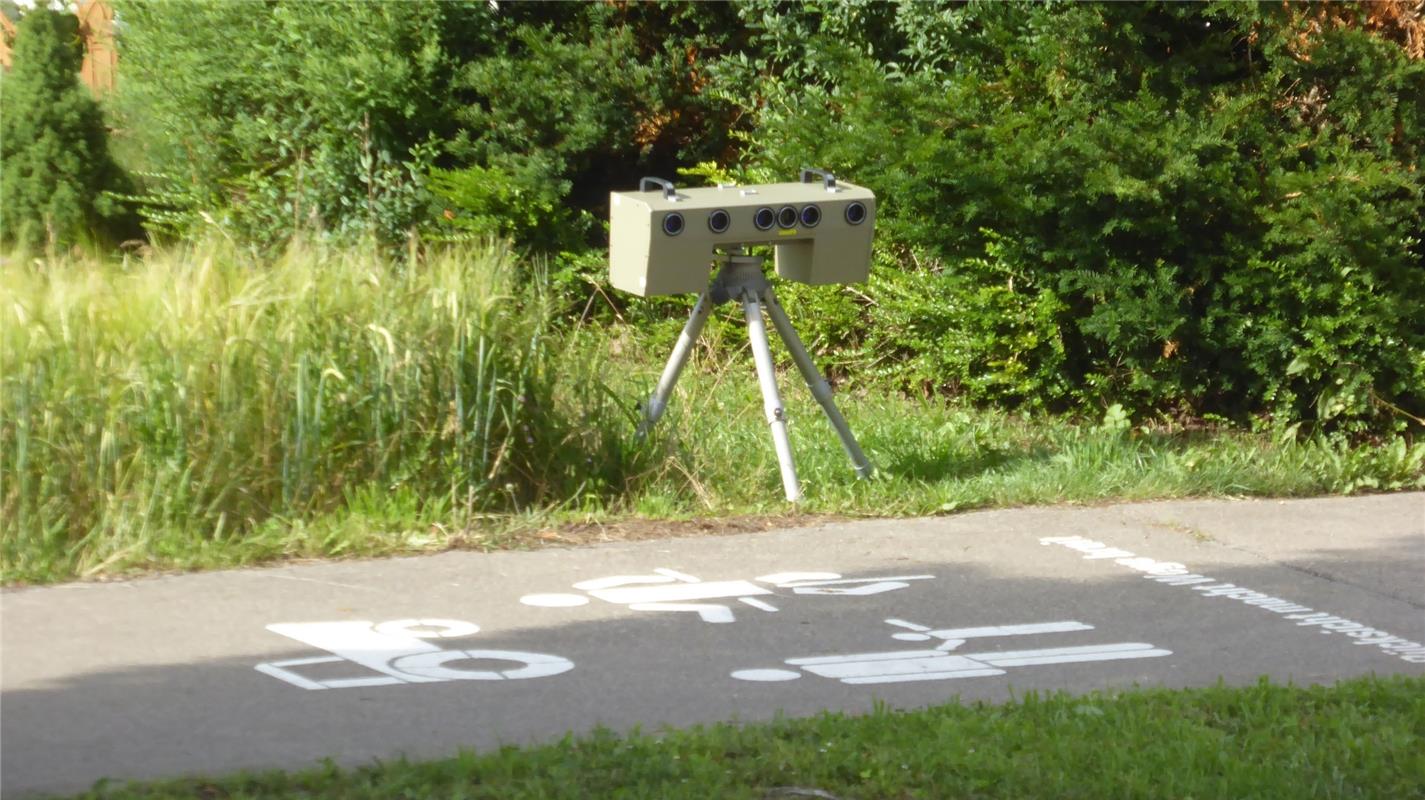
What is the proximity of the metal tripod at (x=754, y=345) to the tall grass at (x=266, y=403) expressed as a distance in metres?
0.39

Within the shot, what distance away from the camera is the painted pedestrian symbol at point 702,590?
588 centimetres

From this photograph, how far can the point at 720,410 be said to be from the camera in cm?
898

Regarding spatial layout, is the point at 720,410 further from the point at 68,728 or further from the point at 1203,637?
the point at 68,728

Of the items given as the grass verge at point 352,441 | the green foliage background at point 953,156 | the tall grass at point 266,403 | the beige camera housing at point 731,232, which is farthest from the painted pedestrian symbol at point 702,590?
the green foliage background at point 953,156

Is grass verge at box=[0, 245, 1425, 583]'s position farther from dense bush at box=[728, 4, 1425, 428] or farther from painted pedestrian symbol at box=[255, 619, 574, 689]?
dense bush at box=[728, 4, 1425, 428]

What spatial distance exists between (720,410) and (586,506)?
6.57 ft

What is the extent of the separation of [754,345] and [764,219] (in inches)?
24.8

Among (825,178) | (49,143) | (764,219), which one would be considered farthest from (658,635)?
(49,143)

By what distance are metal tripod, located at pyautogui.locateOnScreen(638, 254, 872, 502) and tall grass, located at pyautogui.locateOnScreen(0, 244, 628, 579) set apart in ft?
1.29

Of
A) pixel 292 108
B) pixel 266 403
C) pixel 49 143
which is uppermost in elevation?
pixel 292 108

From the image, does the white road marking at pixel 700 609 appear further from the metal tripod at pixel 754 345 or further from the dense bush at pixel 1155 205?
the dense bush at pixel 1155 205

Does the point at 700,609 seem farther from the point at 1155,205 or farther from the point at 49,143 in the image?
the point at 49,143

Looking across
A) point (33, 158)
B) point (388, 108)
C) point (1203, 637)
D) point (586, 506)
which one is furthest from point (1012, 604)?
point (33, 158)

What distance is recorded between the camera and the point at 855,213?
24.1 ft
